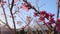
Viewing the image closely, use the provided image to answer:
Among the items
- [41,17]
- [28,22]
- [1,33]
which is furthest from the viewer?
[1,33]

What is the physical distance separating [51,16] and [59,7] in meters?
0.08

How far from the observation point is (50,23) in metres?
0.65

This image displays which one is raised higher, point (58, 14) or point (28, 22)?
point (58, 14)

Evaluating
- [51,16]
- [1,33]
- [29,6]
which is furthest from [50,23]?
[1,33]

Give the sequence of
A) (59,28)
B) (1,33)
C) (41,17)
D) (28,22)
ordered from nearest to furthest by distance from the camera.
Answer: (59,28)
(41,17)
(28,22)
(1,33)

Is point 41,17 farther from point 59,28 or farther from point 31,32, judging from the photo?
point 31,32

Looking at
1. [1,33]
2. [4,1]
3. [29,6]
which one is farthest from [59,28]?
[1,33]

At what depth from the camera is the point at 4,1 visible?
1.14 meters

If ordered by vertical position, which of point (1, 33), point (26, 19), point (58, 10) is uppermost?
point (58, 10)

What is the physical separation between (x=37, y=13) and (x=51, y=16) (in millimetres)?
74

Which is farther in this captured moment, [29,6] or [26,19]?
[26,19]

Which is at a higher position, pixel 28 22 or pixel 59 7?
pixel 59 7

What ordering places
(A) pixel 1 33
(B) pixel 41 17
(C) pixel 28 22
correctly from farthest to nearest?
1. (A) pixel 1 33
2. (C) pixel 28 22
3. (B) pixel 41 17

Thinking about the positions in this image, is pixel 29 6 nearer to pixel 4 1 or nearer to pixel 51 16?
pixel 51 16
